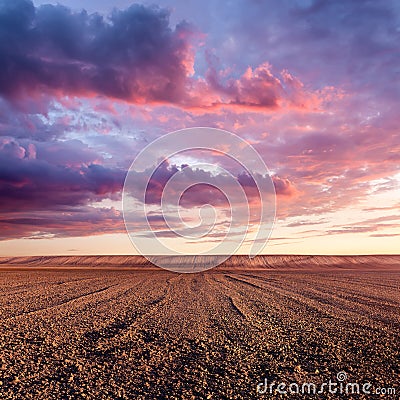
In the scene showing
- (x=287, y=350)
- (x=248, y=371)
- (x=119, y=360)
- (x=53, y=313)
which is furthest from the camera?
(x=53, y=313)

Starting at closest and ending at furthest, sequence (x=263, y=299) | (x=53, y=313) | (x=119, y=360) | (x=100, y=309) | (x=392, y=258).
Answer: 1. (x=119, y=360)
2. (x=53, y=313)
3. (x=100, y=309)
4. (x=263, y=299)
5. (x=392, y=258)

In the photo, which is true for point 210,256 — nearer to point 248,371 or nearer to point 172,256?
point 172,256

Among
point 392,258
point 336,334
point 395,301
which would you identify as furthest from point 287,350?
point 392,258

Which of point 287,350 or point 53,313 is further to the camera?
point 53,313

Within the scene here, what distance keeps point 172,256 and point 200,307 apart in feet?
584

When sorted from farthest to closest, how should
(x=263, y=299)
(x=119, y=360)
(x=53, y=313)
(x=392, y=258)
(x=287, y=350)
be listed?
(x=392, y=258)
(x=263, y=299)
(x=53, y=313)
(x=287, y=350)
(x=119, y=360)

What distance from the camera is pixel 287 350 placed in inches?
462

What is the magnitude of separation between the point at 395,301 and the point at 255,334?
15776 mm

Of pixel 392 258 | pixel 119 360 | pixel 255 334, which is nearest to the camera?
pixel 119 360

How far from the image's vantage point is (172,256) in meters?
196

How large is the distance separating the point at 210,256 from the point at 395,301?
576ft

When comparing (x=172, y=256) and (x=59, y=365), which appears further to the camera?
(x=172, y=256)

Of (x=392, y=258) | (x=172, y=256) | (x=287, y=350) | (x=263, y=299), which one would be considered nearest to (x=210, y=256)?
(x=172, y=256)

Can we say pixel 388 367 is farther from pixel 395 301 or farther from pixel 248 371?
pixel 395 301
